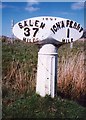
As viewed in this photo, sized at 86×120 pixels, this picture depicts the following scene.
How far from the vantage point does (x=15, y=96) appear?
5473mm

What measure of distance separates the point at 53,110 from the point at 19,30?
111 cm

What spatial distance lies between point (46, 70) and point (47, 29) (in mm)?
550

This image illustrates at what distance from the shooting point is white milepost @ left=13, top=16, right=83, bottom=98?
517 centimetres

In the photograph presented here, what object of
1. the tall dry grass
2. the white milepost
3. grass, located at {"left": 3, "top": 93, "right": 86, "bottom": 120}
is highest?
the white milepost

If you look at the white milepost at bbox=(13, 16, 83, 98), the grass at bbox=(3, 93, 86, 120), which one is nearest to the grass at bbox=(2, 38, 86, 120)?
the grass at bbox=(3, 93, 86, 120)

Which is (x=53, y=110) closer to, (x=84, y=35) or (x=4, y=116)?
(x=4, y=116)

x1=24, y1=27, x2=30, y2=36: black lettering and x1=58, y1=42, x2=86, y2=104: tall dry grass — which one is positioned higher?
x1=24, y1=27, x2=30, y2=36: black lettering

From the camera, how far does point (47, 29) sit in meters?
5.18

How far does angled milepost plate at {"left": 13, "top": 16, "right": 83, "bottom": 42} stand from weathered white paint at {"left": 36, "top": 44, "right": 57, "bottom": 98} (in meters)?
0.18

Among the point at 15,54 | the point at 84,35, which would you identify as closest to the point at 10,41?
the point at 15,54

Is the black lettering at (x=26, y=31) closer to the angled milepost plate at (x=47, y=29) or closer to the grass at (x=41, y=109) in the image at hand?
the angled milepost plate at (x=47, y=29)

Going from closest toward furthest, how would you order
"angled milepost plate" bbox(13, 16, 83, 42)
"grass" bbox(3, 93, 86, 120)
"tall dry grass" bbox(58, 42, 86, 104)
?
"angled milepost plate" bbox(13, 16, 83, 42) < "grass" bbox(3, 93, 86, 120) < "tall dry grass" bbox(58, 42, 86, 104)

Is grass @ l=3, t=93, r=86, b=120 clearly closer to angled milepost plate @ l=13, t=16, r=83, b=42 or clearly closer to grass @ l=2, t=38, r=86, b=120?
grass @ l=2, t=38, r=86, b=120

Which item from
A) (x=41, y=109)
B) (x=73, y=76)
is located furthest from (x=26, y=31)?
(x=41, y=109)
